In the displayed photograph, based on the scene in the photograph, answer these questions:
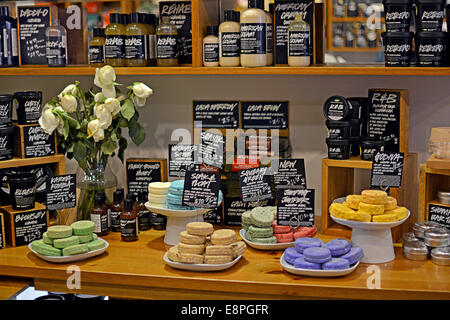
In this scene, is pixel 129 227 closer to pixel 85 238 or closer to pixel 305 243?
pixel 85 238

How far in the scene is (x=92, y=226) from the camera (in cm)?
237

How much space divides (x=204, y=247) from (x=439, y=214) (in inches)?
36.6

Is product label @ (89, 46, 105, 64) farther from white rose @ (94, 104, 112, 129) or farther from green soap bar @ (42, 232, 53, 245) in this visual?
green soap bar @ (42, 232, 53, 245)

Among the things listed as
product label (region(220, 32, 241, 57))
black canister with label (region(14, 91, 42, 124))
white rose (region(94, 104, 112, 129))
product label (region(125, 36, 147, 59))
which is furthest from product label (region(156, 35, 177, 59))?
black canister with label (region(14, 91, 42, 124))

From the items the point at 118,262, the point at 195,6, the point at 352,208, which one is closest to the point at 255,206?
the point at 352,208

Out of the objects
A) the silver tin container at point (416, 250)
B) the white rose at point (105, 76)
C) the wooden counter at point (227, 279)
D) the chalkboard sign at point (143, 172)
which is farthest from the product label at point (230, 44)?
the silver tin container at point (416, 250)

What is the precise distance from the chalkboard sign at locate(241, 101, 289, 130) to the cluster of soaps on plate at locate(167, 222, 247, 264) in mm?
744

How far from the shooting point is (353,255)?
2154 mm

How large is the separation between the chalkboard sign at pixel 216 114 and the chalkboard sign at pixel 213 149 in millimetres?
176

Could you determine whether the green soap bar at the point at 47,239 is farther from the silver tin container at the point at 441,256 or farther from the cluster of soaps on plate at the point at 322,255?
the silver tin container at the point at 441,256

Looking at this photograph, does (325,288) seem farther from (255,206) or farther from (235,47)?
(235,47)

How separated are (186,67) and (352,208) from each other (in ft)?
2.96

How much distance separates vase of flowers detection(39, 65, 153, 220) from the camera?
252 cm

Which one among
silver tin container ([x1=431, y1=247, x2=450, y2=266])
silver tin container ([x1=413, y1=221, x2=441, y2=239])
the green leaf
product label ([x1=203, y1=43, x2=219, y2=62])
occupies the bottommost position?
silver tin container ([x1=431, y1=247, x2=450, y2=266])
